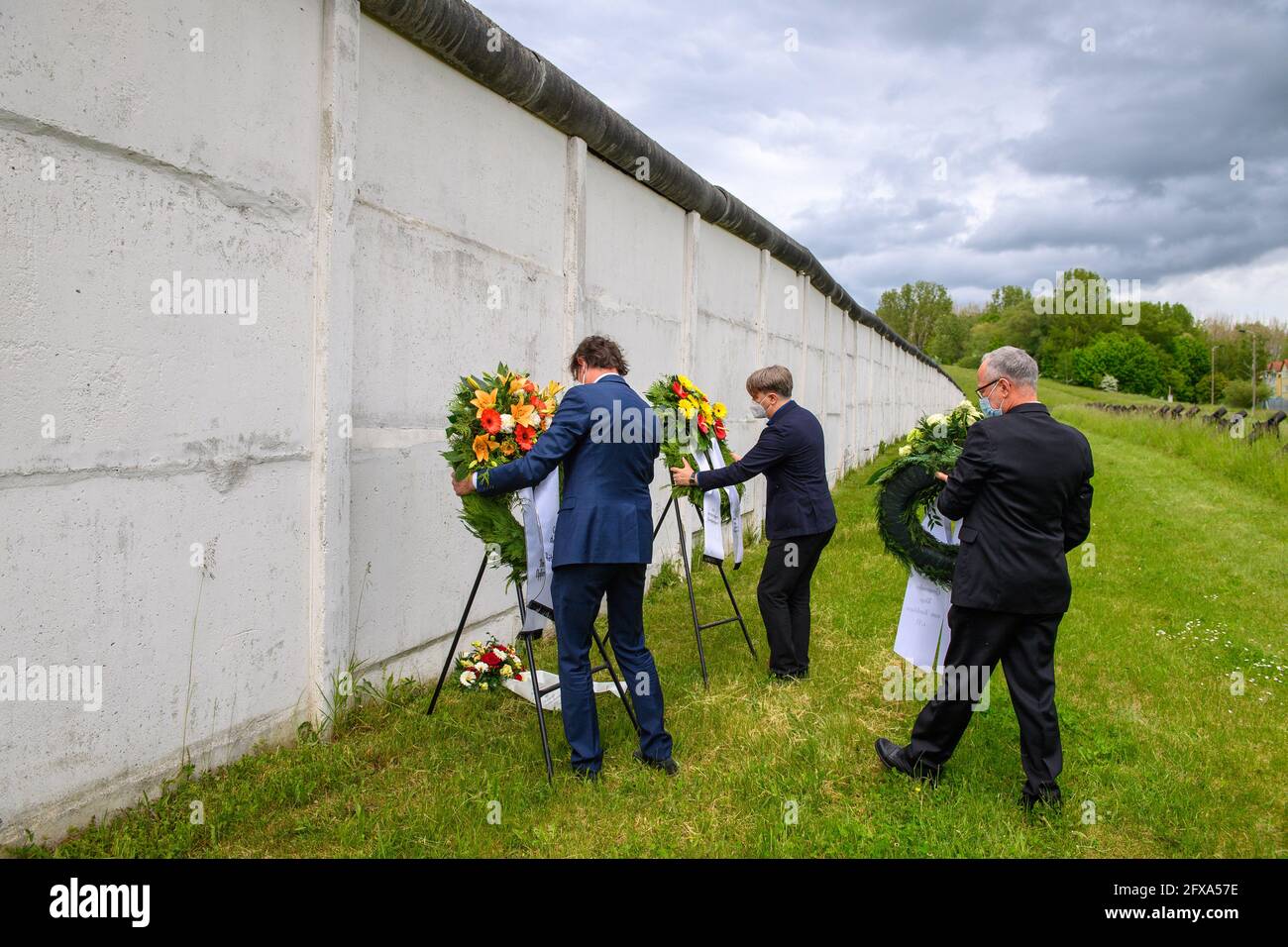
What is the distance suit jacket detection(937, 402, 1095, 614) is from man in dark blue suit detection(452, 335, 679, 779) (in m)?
1.63

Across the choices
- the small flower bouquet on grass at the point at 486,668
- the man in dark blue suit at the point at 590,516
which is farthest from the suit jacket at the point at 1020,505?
the small flower bouquet on grass at the point at 486,668

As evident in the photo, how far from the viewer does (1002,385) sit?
14.9ft

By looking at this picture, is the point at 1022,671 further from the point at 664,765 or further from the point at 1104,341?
the point at 1104,341

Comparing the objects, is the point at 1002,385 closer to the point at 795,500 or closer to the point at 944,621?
the point at 944,621

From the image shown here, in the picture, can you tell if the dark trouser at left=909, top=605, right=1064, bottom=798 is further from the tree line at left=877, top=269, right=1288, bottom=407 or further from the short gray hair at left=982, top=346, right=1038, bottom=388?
the tree line at left=877, top=269, right=1288, bottom=407

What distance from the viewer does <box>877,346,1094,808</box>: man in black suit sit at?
4.33m

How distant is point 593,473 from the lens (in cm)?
466

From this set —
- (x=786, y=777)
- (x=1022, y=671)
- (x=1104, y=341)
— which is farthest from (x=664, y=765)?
(x=1104, y=341)

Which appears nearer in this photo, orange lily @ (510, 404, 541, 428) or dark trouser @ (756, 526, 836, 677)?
orange lily @ (510, 404, 541, 428)

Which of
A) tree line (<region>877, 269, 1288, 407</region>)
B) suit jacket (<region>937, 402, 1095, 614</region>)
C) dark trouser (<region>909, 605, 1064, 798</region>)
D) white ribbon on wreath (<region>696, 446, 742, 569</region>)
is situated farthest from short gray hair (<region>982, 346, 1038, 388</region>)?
tree line (<region>877, 269, 1288, 407</region>)

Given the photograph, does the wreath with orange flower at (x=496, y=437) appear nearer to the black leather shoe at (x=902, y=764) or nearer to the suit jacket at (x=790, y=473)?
the suit jacket at (x=790, y=473)

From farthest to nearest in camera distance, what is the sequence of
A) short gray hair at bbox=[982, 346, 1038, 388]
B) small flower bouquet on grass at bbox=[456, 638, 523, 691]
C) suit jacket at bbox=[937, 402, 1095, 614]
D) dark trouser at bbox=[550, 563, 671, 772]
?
small flower bouquet on grass at bbox=[456, 638, 523, 691] → dark trouser at bbox=[550, 563, 671, 772] → short gray hair at bbox=[982, 346, 1038, 388] → suit jacket at bbox=[937, 402, 1095, 614]

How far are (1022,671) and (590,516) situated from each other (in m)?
2.26
